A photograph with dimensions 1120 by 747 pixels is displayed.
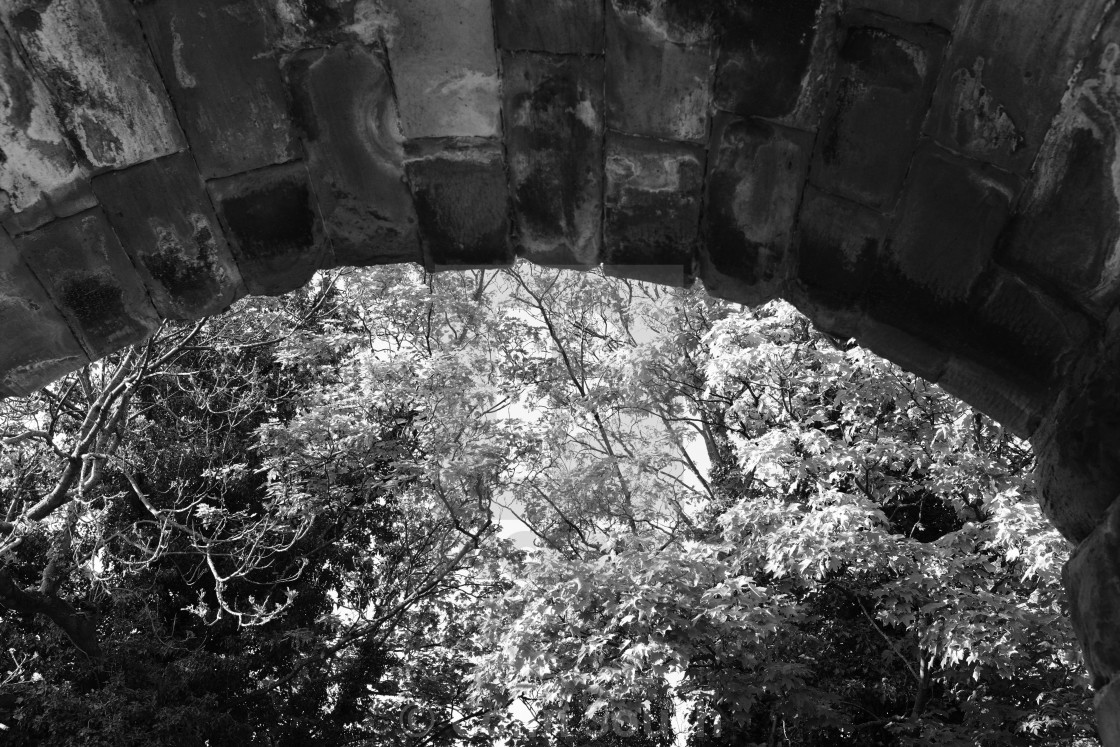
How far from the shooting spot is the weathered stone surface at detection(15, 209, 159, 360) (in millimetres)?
2385

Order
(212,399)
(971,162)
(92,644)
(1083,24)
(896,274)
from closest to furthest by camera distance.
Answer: (1083,24) → (971,162) → (896,274) → (92,644) → (212,399)

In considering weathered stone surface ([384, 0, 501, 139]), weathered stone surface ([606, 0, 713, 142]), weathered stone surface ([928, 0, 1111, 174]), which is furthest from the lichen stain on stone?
weathered stone surface ([384, 0, 501, 139])

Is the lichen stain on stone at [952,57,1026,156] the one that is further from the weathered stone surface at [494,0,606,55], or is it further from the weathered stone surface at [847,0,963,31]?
the weathered stone surface at [494,0,606,55]

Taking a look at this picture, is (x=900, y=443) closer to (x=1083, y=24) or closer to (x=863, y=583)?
(x=863, y=583)

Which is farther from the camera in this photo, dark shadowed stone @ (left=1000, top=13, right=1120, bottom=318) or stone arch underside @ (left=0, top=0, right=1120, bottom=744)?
stone arch underside @ (left=0, top=0, right=1120, bottom=744)

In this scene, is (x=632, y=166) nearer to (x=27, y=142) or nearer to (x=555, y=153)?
(x=555, y=153)

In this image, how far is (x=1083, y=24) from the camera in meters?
2.01

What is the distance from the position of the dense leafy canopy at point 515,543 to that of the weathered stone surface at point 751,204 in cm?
507

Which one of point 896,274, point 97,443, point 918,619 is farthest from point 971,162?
point 97,443

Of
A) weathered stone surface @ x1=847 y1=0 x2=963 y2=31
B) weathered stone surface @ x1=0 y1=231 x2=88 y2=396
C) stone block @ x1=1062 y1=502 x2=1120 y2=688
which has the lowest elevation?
stone block @ x1=1062 y1=502 x2=1120 y2=688

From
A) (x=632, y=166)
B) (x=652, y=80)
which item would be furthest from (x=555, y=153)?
(x=652, y=80)

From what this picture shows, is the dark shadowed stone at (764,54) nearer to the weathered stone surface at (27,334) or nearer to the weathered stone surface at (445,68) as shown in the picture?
the weathered stone surface at (445,68)

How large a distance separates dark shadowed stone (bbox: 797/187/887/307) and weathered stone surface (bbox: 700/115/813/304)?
47 millimetres

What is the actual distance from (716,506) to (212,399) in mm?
5340
